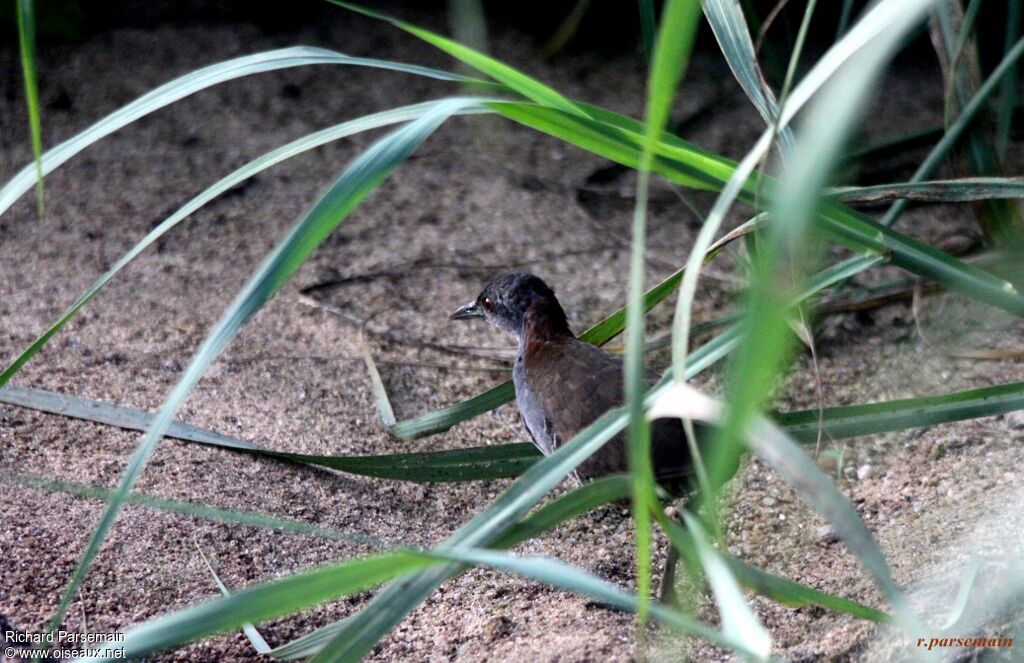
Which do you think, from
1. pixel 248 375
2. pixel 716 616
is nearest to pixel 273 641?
pixel 716 616

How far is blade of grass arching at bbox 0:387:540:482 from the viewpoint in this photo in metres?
2.99

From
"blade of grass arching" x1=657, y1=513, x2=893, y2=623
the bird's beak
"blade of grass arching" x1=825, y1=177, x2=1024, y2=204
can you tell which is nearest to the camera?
"blade of grass arching" x1=657, y1=513, x2=893, y2=623

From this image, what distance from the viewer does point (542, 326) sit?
3635 mm

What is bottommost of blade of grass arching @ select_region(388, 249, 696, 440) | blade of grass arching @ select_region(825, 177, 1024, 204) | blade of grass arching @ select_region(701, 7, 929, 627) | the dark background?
blade of grass arching @ select_region(701, 7, 929, 627)

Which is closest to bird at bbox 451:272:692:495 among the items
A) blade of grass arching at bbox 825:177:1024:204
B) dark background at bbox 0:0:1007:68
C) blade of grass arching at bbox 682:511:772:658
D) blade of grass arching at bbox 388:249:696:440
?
blade of grass arching at bbox 388:249:696:440

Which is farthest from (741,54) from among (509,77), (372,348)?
(372,348)

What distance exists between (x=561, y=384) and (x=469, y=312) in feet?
2.87

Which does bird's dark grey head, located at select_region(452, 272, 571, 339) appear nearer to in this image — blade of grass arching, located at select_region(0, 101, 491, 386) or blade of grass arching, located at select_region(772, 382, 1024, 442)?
blade of grass arching, located at select_region(772, 382, 1024, 442)

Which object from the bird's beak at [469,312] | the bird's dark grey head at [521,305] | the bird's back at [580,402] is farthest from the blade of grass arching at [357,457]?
the bird's beak at [469,312]

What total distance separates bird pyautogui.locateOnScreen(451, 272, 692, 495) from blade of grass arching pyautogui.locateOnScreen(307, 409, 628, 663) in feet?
3.71

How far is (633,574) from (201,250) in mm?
2664

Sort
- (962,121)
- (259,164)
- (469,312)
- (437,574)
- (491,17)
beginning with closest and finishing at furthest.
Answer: (437,574) → (259,164) → (962,121) → (469,312) → (491,17)

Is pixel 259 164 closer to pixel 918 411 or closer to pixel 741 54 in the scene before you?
pixel 741 54

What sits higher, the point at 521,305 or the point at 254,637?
the point at 521,305
